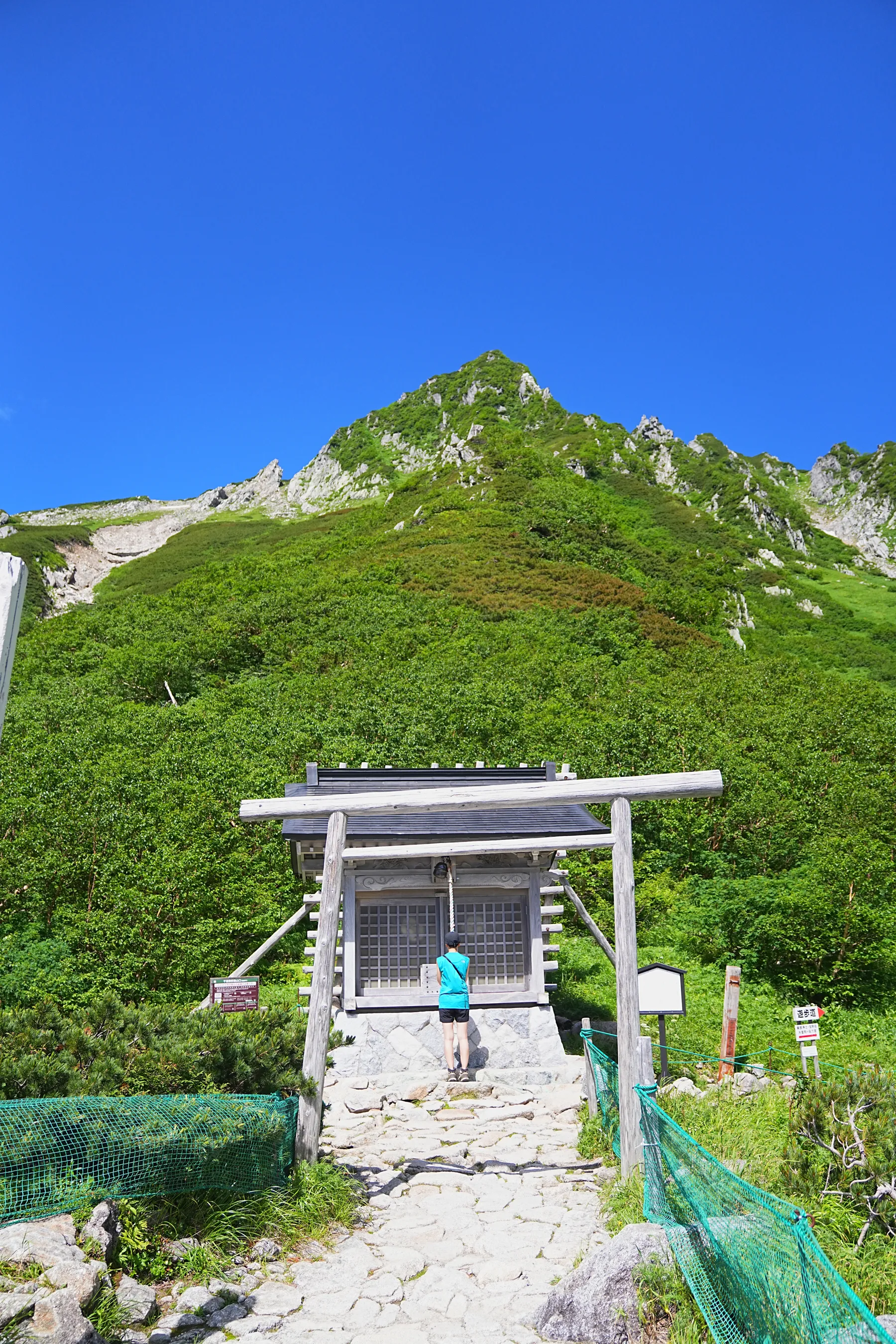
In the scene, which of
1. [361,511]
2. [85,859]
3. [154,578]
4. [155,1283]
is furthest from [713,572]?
[155,1283]

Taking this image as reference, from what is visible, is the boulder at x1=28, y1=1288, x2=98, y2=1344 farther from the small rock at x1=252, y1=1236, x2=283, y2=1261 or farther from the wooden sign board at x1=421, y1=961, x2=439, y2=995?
the wooden sign board at x1=421, y1=961, x2=439, y2=995

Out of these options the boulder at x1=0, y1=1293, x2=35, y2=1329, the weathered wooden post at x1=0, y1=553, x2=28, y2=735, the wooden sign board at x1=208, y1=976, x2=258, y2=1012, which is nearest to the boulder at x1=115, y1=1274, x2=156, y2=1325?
the boulder at x1=0, y1=1293, x2=35, y2=1329

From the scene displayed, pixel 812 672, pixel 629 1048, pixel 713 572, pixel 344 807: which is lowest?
pixel 629 1048

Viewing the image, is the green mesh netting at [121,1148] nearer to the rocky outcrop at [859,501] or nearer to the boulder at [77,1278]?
the boulder at [77,1278]

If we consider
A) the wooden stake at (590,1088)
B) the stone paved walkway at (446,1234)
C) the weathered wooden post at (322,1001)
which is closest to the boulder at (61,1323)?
the stone paved walkway at (446,1234)

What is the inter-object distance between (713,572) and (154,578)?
36.9m

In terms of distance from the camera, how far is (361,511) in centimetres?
6475

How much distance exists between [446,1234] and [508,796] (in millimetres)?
3466

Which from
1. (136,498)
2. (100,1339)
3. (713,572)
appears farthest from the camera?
(136,498)

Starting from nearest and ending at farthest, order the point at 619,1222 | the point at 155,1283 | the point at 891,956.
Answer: the point at 155,1283
the point at 619,1222
the point at 891,956

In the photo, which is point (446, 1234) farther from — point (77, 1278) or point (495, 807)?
point (495, 807)

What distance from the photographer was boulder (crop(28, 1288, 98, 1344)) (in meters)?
4.02

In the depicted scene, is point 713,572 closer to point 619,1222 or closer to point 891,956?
point 891,956

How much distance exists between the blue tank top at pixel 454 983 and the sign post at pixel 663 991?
7.44 ft
